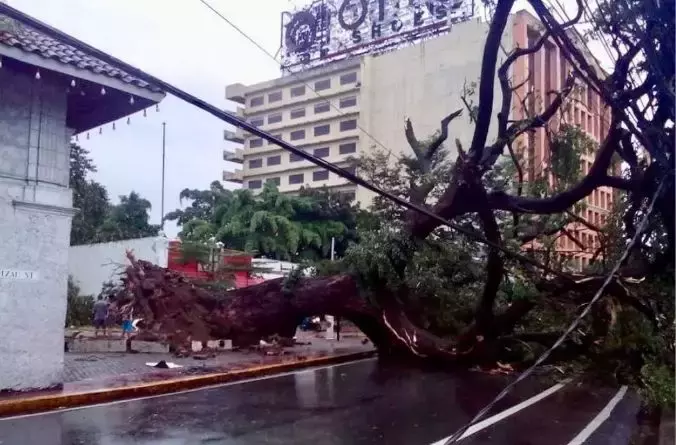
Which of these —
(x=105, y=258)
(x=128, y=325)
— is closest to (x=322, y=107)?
(x=105, y=258)

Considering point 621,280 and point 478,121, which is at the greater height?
point 478,121

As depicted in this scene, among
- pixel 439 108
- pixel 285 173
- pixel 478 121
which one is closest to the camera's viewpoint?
pixel 478 121

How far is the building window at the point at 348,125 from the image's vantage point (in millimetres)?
62597

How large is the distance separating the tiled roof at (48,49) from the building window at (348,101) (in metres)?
52.3

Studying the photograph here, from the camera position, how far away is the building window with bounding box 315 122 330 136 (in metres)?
64.9

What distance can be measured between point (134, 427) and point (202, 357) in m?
7.30

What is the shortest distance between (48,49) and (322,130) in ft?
184

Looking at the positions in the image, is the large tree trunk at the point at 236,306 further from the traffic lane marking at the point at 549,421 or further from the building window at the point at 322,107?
the building window at the point at 322,107

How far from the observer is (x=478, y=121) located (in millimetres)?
9602

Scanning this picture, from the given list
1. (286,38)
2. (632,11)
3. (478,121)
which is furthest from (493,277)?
(286,38)

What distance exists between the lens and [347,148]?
207 feet

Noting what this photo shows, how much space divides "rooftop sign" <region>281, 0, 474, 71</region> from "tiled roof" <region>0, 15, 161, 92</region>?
47.0m

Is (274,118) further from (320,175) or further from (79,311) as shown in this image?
(79,311)

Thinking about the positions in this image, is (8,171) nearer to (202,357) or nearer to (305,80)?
(202,357)
